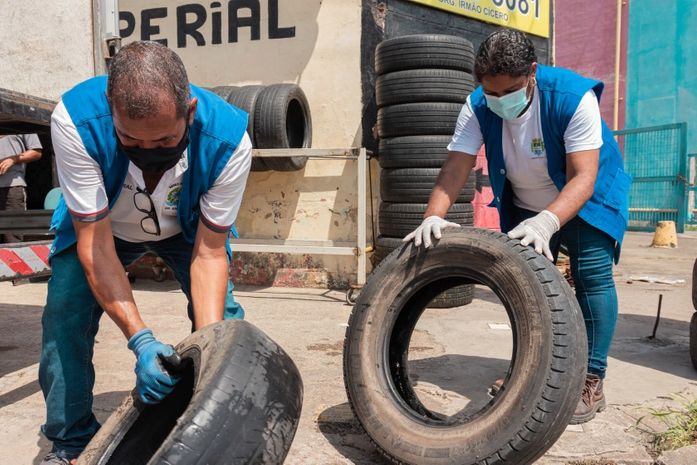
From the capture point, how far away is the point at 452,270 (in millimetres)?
2453

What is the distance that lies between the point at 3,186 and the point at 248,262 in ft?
7.58

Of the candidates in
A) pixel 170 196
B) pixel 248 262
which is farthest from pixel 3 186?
pixel 170 196

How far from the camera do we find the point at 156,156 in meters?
1.86

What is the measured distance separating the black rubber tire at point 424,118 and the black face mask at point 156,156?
137 inches

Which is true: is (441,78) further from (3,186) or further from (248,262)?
(3,186)

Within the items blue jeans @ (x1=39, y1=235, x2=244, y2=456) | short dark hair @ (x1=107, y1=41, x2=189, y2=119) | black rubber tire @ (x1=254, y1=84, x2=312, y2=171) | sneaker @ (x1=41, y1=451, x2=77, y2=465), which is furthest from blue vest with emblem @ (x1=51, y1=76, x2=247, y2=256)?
black rubber tire @ (x1=254, y1=84, x2=312, y2=171)

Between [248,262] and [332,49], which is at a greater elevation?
[332,49]

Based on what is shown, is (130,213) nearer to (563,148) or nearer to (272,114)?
(563,148)

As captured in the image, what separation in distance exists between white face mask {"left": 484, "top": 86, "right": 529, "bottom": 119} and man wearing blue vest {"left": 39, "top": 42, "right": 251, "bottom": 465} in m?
1.07

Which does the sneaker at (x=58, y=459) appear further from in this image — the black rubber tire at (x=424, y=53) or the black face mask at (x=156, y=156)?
the black rubber tire at (x=424, y=53)

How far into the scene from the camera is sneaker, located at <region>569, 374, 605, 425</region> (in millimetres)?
2654

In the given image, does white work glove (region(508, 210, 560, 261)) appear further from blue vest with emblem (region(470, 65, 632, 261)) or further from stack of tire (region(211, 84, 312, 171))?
stack of tire (region(211, 84, 312, 171))

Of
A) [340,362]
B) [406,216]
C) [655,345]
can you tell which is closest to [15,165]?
[406,216]

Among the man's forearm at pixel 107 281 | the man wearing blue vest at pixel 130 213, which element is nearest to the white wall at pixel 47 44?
the man wearing blue vest at pixel 130 213
